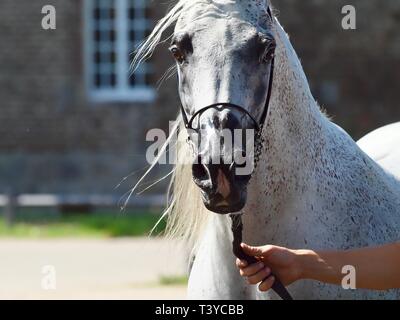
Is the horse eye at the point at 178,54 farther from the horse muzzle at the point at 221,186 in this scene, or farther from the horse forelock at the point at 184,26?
the horse muzzle at the point at 221,186

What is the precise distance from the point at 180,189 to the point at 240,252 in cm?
58

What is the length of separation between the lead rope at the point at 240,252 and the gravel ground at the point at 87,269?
384 cm

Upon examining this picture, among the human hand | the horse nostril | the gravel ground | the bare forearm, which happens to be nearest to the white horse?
the horse nostril

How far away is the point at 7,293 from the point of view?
10.0 meters

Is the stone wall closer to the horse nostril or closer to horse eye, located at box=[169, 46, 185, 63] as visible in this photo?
horse eye, located at box=[169, 46, 185, 63]

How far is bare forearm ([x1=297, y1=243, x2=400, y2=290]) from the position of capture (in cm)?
376

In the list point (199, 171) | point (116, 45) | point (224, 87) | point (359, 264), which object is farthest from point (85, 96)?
point (359, 264)

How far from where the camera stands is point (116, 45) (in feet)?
63.2

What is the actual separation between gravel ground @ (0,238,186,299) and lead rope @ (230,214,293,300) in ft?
12.6

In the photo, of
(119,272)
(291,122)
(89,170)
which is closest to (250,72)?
(291,122)

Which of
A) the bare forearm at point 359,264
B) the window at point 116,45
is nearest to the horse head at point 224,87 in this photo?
the bare forearm at point 359,264

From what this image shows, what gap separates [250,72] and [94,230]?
1123 centimetres

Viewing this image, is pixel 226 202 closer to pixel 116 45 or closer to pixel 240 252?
pixel 240 252
